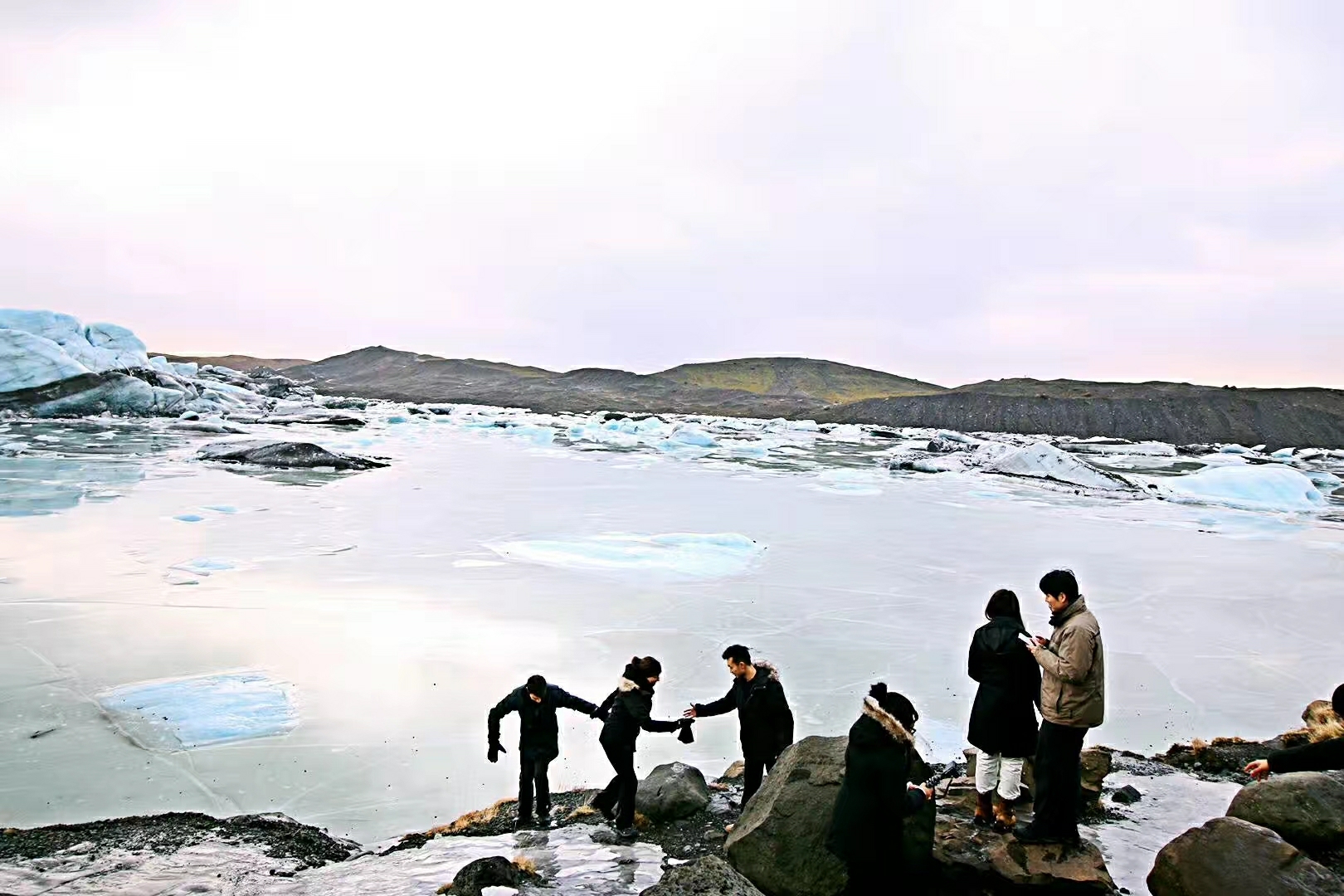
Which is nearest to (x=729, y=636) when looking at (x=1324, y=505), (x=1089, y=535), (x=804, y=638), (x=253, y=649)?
(x=804, y=638)

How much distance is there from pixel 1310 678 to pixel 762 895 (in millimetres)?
7168

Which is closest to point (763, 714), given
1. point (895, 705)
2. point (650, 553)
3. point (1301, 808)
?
point (895, 705)

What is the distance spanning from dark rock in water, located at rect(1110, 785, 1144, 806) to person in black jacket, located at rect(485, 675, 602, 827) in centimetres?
325

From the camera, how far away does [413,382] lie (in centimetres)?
16538

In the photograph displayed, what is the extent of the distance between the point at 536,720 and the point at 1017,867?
2.65m

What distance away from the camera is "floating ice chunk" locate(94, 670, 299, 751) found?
5574mm

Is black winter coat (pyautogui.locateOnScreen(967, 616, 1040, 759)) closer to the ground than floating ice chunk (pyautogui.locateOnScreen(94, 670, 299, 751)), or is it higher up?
higher up

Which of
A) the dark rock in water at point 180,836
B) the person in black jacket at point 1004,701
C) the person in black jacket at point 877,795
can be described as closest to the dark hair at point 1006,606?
the person in black jacket at point 1004,701

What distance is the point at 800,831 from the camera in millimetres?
3844

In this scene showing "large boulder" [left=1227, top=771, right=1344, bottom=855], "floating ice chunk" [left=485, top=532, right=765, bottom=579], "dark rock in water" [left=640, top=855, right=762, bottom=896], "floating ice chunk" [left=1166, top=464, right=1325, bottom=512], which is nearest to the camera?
"dark rock in water" [left=640, top=855, right=762, bottom=896]

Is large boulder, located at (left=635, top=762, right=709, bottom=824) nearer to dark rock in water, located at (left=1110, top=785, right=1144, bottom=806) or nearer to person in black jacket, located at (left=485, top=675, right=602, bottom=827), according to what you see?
person in black jacket, located at (left=485, top=675, right=602, bottom=827)

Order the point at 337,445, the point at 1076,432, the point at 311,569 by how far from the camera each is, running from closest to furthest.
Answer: the point at 311,569 < the point at 337,445 < the point at 1076,432

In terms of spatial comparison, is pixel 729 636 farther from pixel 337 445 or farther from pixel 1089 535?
pixel 337 445

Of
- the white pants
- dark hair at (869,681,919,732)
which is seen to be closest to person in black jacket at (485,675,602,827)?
dark hair at (869,681,919,732)
